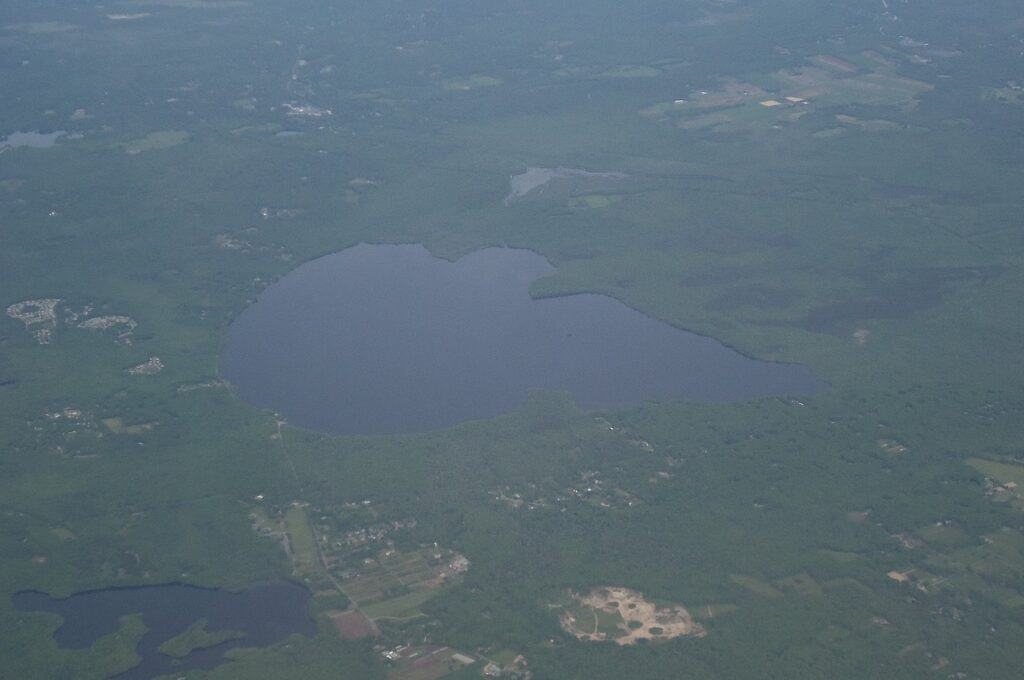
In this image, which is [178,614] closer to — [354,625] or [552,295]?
[354,625]

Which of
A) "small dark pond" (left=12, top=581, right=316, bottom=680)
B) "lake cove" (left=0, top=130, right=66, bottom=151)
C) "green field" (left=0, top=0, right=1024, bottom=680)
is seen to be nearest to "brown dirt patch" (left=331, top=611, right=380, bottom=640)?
"green field" (left=0, top=0, right=1024, bottom=680)

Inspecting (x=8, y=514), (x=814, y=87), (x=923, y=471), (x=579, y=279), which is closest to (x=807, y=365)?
(x=923, y=471)

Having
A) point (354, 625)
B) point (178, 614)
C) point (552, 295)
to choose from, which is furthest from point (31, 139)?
point (354, 625)

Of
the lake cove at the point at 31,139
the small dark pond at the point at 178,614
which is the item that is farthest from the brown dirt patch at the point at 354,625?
the lake cove at the point at 31,139

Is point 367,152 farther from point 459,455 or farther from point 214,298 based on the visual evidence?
point 459,455

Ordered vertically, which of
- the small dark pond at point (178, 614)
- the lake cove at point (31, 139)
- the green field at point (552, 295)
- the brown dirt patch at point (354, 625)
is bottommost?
the small dark pond at point (178, 614)

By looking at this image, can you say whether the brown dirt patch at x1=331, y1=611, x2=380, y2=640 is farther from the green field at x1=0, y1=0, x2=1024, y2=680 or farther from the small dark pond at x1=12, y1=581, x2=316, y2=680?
the small dark pond at x1=12, y1=581, x2=316, y2=680

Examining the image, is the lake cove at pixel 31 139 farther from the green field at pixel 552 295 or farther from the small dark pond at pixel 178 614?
the small dark pond at pixel 178 614

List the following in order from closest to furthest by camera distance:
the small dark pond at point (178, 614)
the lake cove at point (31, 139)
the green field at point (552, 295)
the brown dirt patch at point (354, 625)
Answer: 1. the small dark pond at point (178, 614)
2. the brown dirt patch at point (354, 625)
3. the green field at point (552, 295)
4. the lake cove at point (31, 139)
